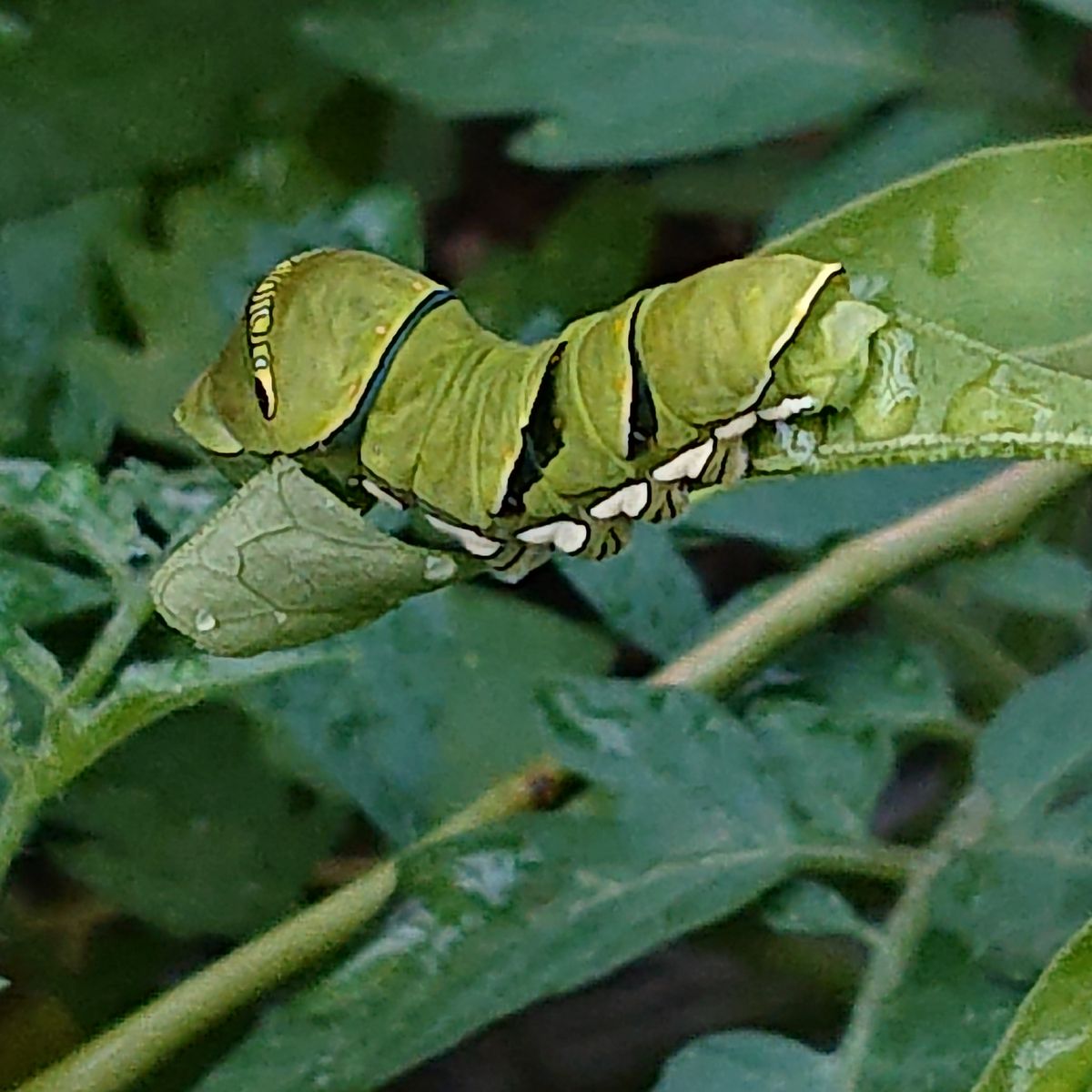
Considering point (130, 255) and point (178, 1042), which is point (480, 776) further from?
point (130, 255)

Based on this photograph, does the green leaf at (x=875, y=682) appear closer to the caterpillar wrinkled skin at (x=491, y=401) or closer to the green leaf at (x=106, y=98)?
the caterpillar wrinkled skin at (x=491, y=401)

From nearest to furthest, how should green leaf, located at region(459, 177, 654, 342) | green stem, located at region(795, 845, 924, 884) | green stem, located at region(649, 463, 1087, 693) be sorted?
green stem, located at region(795, 845, 924, 884), green stem, located at region(649, 463, 1087, 693), green leaf, located at region(459, 177, 654, 342)

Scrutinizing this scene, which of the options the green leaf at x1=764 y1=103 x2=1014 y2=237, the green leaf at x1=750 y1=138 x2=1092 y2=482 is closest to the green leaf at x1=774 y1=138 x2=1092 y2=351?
the green leaf at x1=750 y1=138 x2=1092 y2=482

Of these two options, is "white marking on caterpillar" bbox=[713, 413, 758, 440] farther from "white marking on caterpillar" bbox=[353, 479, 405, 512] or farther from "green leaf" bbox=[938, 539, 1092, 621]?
"green leaf" bbox=[938, 539, 1092, 621]

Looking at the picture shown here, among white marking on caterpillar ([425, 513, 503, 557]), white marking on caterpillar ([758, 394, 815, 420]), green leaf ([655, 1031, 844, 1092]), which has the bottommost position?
green leaf ([655, 1031, 844, 1092])

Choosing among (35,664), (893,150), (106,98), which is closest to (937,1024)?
(35,664)

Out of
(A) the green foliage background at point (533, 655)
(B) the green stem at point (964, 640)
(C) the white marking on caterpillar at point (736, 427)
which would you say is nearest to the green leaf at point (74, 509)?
(A) the green foliage background at point (533, 655)

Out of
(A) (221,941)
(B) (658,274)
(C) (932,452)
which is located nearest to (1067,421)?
(C) (932,452)
